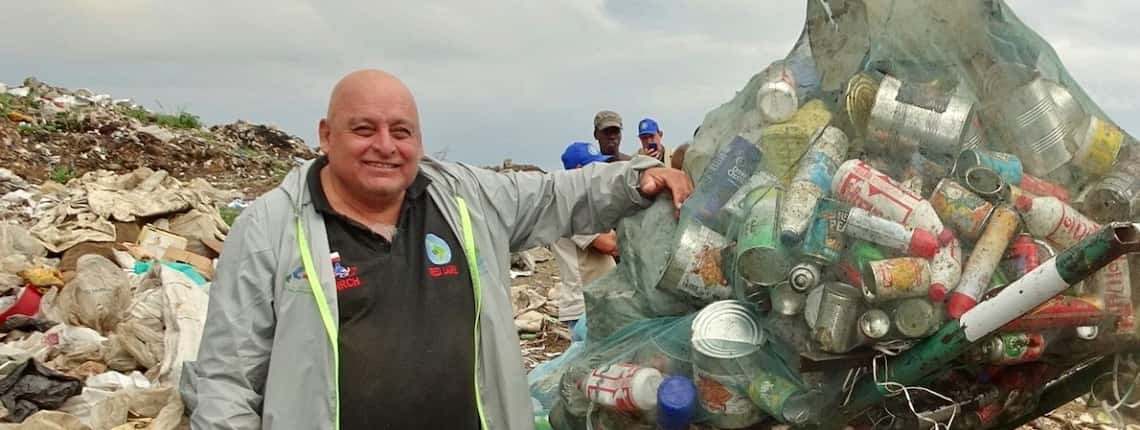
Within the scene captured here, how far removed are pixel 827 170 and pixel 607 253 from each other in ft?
11.5

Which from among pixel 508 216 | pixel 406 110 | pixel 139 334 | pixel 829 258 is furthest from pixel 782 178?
pixel 139 334

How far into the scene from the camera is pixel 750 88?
9.20ft

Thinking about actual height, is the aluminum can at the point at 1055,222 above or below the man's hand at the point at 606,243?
above

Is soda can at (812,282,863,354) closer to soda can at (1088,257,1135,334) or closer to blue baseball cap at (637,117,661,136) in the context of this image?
soda can at (1088,257,1135,334)

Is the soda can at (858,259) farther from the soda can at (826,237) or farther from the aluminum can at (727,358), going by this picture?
the aluminum can at (727,358)

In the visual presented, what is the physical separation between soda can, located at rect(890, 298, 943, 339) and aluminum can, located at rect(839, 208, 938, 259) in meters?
0.11

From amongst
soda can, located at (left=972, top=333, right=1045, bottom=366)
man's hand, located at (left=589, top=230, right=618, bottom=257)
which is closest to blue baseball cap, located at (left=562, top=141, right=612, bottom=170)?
man's hand, located at (left=589, top=230, right=618, bottom=257)

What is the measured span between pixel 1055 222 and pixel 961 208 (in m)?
0.20

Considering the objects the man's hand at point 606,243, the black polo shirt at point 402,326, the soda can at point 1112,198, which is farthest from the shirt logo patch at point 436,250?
the man's hand at point 606,243

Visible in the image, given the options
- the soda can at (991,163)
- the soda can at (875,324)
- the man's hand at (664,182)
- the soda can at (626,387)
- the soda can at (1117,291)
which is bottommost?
the soda can at (626,387)

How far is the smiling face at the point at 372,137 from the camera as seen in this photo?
2.46 metres

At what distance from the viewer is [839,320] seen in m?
2.24

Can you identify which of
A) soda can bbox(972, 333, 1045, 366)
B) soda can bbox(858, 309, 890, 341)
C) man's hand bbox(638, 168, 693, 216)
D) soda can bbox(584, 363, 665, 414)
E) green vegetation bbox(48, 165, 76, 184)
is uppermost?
man's hand bbox(638, 168, 693, 216)

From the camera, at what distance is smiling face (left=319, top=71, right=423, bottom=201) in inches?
96.7
